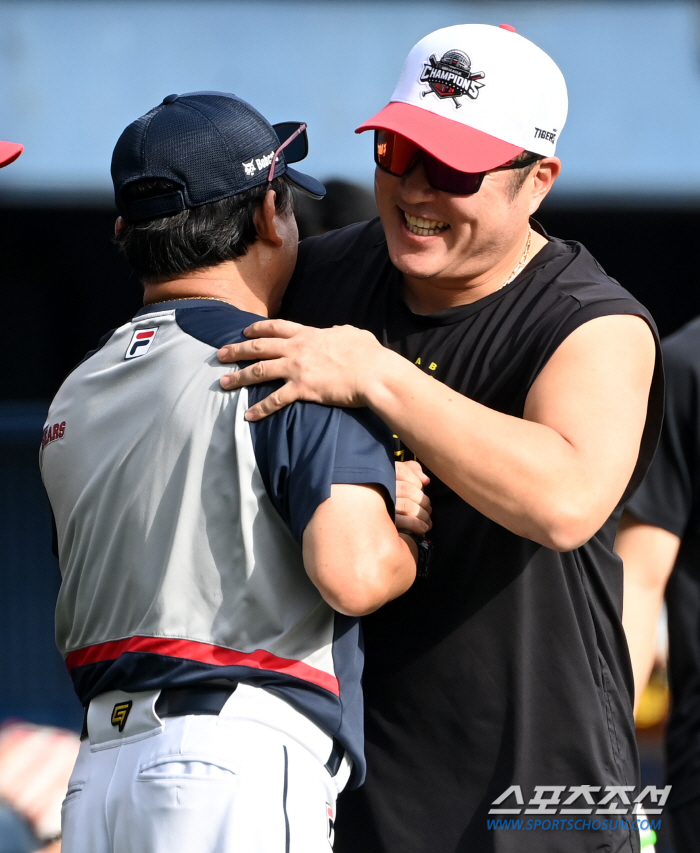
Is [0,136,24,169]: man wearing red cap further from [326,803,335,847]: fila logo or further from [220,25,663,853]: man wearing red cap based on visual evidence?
[326,803,335,847]: fila logo

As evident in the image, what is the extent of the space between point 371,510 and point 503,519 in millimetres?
238

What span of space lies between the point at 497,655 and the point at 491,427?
Result: 489mm

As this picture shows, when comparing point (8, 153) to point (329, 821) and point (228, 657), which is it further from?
point (329, 821)

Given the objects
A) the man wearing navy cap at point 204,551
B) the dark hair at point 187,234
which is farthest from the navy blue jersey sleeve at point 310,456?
the dark hair at point 187,234

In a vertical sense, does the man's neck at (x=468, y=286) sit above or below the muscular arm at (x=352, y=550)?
above

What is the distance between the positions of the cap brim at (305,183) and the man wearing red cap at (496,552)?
0.17 metres

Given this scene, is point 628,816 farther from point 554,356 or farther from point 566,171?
point 566,171

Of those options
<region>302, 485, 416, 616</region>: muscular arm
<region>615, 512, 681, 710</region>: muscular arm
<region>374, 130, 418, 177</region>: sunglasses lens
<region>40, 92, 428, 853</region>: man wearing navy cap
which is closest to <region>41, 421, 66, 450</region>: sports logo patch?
<region>40, 92, 428, 853</region>: man wearing navy cap

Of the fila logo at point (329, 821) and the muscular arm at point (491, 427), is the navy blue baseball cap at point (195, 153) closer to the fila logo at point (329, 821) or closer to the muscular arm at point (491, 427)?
the muscular arm at point (491, 427)

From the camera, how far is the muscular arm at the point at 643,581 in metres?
2.56


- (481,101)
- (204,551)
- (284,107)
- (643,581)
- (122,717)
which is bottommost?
(643,581)

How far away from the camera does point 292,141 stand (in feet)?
6.93

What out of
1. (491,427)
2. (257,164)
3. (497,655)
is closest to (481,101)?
(257,164)

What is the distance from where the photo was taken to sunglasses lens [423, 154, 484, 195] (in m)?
1.99
